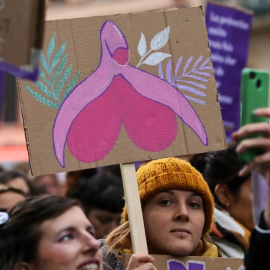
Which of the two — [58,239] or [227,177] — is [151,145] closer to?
[58,239]

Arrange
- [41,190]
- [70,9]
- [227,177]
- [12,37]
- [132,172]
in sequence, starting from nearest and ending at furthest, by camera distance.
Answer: [12,37]
[132,172]
[227,177]
[41,190]
[70,9]

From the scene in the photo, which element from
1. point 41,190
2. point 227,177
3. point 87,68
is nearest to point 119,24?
point 87,68

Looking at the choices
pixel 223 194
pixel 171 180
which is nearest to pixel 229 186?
pixel 223 194

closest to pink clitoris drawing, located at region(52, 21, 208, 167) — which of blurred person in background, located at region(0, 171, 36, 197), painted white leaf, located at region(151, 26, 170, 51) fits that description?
painted white leaf, located at region(151, 26, 170, 51)

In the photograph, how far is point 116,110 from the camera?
3.12 meters

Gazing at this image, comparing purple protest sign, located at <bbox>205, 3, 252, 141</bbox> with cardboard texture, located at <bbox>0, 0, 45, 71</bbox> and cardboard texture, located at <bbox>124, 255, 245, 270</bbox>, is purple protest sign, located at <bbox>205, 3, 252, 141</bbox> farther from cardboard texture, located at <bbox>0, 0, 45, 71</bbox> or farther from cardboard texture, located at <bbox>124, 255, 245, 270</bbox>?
cardboard texture, located at <bbox>0, 0, 45, 71</bbox>

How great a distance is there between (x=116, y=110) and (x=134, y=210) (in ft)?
1.29

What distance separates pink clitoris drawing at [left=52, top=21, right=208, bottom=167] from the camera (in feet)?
10.1

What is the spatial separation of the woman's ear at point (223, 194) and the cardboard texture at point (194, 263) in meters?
0.88

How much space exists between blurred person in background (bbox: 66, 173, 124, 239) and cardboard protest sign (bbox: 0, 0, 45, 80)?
2535 mm

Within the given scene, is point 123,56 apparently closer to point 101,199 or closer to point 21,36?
point 21,36

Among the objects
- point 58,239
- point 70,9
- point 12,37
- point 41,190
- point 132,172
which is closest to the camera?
point 12,37

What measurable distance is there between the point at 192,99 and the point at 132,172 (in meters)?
0.38

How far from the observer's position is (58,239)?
9.48ft
